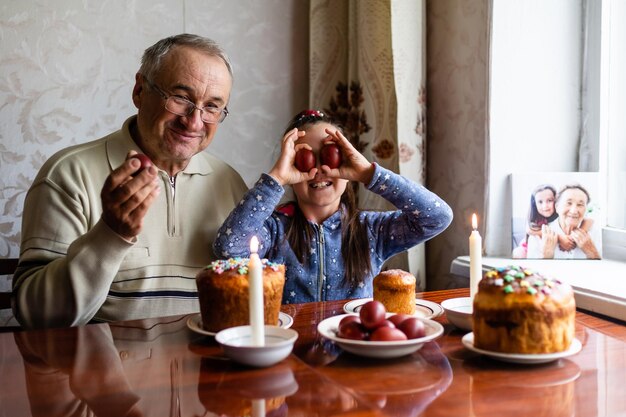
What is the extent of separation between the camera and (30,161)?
2229 millimetres

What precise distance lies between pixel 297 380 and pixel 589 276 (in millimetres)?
1155

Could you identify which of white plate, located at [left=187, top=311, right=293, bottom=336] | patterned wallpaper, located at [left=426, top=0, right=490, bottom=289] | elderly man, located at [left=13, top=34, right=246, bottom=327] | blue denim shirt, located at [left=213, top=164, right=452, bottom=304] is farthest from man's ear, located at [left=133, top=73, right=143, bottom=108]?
patterned wallpaper, located at [left=426, top=0, right=490, bottom=289]

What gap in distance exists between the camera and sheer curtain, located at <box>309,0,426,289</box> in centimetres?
224

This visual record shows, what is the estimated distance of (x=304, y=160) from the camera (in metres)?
1.75

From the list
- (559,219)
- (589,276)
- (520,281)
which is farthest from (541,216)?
(520,281)

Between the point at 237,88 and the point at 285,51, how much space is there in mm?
259

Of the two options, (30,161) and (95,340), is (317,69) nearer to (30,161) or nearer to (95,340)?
(30,161)

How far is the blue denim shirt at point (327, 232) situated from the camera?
1680 millimetres

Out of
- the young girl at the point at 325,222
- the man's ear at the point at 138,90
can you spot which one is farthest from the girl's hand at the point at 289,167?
the man's ear at the point at 138,90

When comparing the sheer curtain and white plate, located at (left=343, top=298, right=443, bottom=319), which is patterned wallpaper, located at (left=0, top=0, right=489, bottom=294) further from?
white plate, located at (left=343, top=298, right=443, bottom=319)

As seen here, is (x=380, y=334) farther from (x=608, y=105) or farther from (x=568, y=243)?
(x=608, y=105)

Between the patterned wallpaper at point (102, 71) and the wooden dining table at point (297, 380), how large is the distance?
1203 millimetres

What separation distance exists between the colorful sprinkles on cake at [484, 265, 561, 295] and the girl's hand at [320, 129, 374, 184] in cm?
72

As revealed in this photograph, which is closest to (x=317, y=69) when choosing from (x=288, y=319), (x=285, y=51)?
(x=285, y=51)
